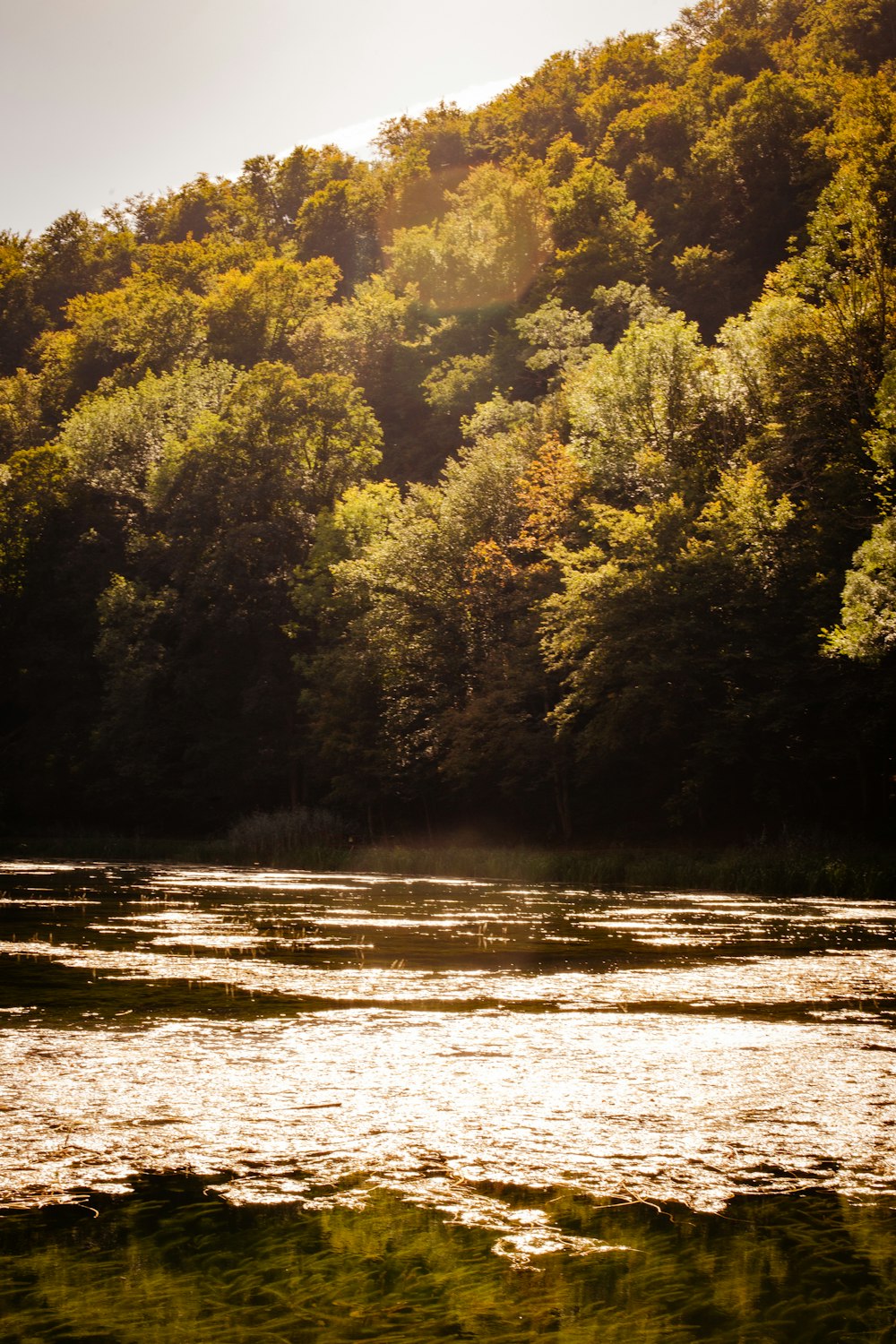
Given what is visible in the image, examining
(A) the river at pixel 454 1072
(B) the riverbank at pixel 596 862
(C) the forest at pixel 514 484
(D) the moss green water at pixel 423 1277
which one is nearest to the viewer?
(D) the moss green water at pixel 423 1277

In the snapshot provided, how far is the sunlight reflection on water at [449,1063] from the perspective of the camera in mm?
6031

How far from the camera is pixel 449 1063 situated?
336 inches

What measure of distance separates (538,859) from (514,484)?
809 inches

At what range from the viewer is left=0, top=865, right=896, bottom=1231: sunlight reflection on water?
237 inches

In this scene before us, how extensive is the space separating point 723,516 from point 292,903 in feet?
75.4

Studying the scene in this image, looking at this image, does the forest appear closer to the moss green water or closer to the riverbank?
the riverbank

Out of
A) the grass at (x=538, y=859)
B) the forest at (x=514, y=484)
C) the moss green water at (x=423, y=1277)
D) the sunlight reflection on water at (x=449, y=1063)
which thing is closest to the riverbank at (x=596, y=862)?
the grass at (x=538, y=859)

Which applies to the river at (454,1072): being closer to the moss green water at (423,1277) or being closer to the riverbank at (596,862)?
the moss green water at (423,1277)

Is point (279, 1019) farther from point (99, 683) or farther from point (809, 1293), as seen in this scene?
point (99, 683)

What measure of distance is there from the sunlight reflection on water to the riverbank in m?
11.5

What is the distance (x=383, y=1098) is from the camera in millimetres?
7387

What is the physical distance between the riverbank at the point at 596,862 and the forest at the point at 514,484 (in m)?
Answer: 4.20

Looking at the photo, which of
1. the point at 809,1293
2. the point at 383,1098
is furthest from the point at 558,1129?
the point at 809,1293

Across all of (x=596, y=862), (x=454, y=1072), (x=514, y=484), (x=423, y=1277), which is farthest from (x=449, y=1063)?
(x=514, y=484)
